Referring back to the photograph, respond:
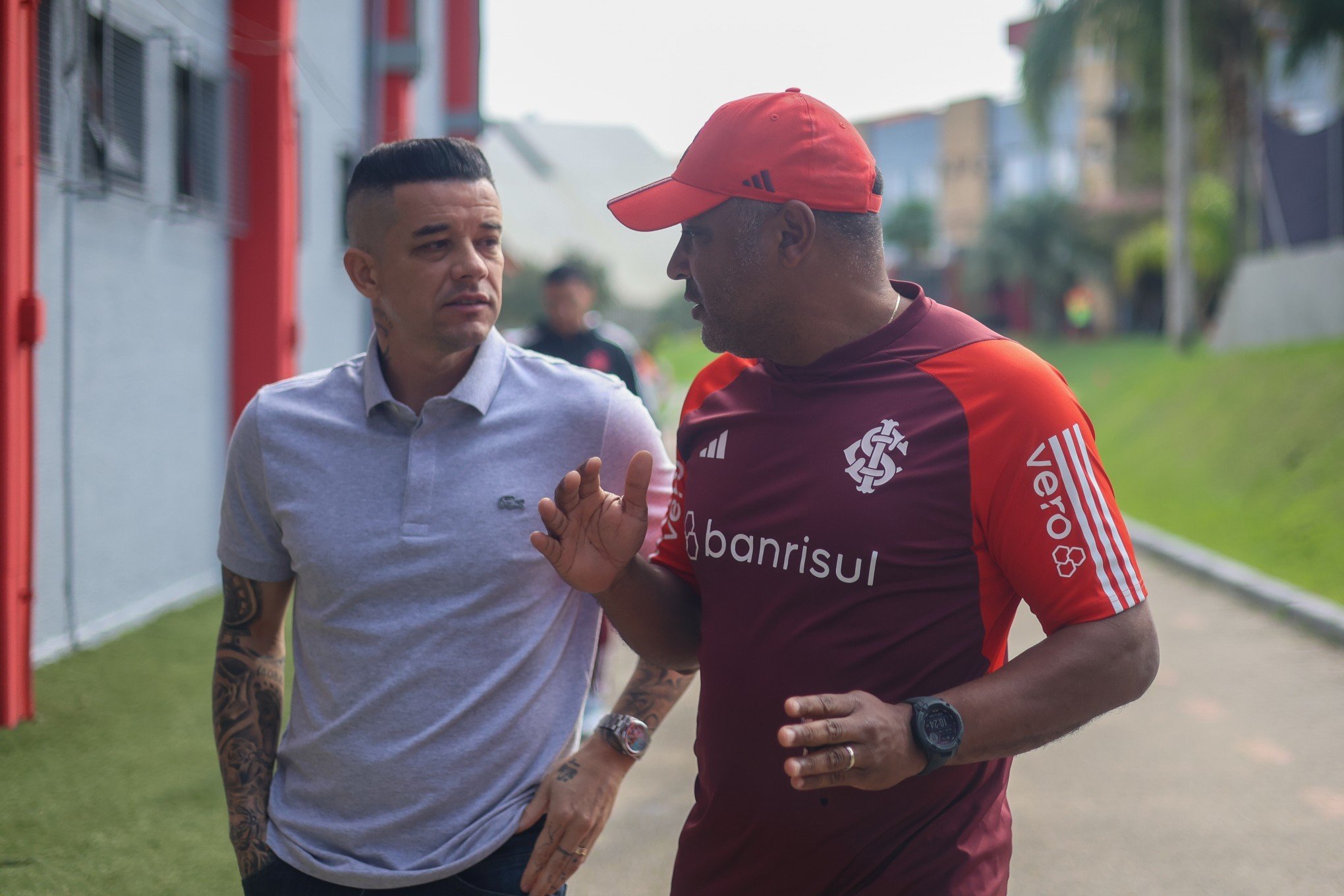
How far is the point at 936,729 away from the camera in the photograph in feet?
6.16

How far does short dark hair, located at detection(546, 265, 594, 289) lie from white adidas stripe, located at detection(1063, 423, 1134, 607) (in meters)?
5.74

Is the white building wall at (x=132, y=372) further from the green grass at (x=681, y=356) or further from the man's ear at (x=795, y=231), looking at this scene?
the green grass at (x=681, y=356)

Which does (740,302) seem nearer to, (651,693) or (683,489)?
(683,489)

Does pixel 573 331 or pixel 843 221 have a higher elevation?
pixel 843 221

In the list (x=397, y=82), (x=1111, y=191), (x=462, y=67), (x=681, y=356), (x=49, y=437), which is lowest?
(x=681, y=356)

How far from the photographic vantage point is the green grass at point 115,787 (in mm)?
4418

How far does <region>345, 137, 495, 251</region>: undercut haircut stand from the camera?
2.59 meters

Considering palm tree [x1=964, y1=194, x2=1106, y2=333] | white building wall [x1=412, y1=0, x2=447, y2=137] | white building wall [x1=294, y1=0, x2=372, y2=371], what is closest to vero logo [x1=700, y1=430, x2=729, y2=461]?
white building wall [x1=294, y1=0, x2=372, y2=371]

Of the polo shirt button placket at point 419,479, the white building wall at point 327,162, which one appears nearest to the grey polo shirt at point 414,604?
the polo shirt button placket at point 419,479

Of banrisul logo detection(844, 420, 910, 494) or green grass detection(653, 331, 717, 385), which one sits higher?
banrisul logo detection(844, 420, 910, 494)

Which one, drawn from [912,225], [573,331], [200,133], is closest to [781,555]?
[573,331]

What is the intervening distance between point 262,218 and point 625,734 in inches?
324

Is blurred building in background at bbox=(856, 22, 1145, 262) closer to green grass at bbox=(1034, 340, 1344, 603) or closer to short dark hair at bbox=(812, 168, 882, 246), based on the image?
green grass at bbox=(1034, 340, 1344, 603)

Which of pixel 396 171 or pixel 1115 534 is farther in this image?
pixel 396 171
